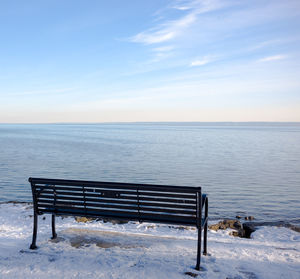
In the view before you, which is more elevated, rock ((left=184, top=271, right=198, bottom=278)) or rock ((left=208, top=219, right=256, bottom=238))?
rock ((left=184, top=271, right=198, bottom=278))

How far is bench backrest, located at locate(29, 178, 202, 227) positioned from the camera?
15.5 feet

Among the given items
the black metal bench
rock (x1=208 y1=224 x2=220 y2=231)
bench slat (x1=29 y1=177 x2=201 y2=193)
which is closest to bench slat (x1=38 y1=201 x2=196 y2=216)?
the black metal bench

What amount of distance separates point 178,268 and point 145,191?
4.33 ft

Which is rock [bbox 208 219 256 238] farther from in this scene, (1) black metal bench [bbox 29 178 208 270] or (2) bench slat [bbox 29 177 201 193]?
(2) bench slat [bbox 29 177 201 193]

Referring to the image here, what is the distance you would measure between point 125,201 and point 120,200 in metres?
0.22

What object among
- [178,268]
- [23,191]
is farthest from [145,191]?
[23,191]

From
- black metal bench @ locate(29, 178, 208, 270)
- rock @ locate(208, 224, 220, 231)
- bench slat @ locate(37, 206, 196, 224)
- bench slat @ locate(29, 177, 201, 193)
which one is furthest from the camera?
rock @ locate(208, 224, 220, 231)

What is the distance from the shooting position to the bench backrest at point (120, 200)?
4738 mm

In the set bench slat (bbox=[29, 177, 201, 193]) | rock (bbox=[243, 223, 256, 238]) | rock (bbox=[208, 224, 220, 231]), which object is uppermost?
bench slat (bbox=[29, 177, 201, 193])

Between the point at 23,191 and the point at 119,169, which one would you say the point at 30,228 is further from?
the point at 119,169

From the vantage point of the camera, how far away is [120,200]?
17.1 ft

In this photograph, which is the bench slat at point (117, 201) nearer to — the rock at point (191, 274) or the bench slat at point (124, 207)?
the bench slat at point (124, 207)

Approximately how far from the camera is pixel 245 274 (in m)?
4.45

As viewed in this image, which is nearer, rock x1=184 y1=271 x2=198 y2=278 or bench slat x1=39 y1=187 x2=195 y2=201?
rock x1=184 y1=271 x2=198 y2=278
